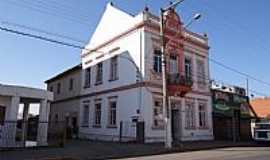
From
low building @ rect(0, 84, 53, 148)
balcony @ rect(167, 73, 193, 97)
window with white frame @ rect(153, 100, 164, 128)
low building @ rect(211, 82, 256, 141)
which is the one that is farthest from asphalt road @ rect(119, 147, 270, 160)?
low building @ rect(211, 82, 256, 141)

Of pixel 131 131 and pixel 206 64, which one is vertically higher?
pixel 206 64

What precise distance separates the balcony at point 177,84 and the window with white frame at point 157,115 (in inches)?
50.9

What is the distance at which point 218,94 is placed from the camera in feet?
106

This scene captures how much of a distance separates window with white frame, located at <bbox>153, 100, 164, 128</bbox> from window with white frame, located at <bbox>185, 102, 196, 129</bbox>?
3752 mm

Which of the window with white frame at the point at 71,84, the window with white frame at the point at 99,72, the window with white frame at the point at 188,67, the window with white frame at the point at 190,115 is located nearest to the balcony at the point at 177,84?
the window with white frame at the point at 190,115

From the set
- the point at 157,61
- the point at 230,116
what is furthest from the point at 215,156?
the point at 230,116

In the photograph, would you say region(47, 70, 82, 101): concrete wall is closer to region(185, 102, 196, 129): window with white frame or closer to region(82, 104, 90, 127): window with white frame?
region(82, 104, 90, 127): window with white frame

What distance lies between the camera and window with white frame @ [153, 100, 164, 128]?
962 inches

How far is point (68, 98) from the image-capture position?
36.3 meters

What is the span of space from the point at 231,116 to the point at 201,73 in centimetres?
628

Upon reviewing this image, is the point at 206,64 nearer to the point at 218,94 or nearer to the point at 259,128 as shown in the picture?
the point at 218,94

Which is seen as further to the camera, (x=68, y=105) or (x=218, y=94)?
(x=68, y=105)

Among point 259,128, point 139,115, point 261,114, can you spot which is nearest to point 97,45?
point 139,115

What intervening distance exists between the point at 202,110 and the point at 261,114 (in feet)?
89.1
